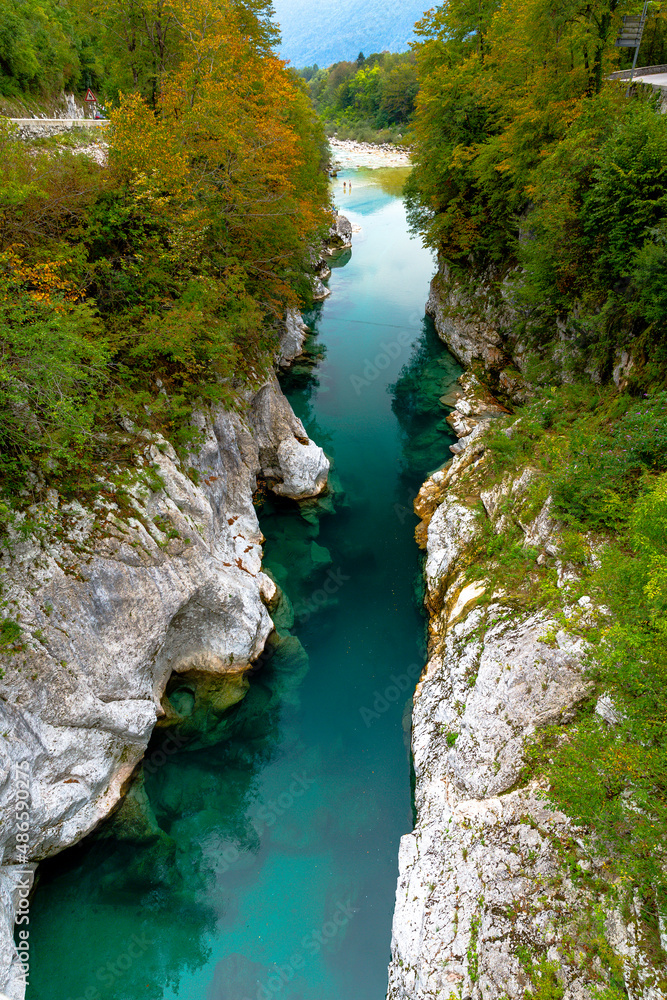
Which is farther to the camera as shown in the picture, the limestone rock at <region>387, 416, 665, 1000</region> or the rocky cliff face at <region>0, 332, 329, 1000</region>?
the rocky cliff face at <region>0, 332, 329, 1000</region>

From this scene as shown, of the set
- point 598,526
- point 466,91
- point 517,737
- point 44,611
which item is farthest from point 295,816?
point 466,91

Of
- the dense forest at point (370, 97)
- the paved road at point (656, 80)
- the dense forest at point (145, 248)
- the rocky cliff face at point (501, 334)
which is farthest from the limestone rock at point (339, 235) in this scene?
the dense forest at point (370, 97)

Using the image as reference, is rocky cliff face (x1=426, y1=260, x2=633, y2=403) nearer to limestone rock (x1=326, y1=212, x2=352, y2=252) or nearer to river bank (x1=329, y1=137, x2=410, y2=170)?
limestone rock (x1=326, y1=212, x2=352, y2=252)

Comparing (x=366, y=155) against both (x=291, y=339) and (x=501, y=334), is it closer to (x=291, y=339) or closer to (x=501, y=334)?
(x=291, y=339)

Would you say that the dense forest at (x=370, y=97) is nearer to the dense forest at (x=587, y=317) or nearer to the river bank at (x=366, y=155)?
the river bank at (x=366, y=155)

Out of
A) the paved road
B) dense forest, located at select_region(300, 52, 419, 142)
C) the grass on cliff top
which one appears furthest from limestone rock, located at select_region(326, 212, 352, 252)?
dense forest, located at select_region(300, 52, 419, 142)

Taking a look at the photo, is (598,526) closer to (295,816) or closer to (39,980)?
(295,816)
